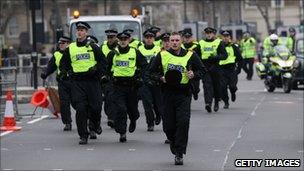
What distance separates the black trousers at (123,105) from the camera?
18.2 meters

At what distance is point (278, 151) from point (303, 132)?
3150 millimetres

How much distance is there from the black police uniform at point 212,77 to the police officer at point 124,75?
18.2ft

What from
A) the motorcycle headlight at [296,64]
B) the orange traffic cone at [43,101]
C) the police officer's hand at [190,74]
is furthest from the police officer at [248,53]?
the police officer's hand at [190,74]

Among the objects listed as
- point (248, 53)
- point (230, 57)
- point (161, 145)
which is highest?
point (230, 57)

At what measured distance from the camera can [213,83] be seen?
25.1 m

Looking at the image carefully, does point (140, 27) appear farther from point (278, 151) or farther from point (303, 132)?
point (278, 151)

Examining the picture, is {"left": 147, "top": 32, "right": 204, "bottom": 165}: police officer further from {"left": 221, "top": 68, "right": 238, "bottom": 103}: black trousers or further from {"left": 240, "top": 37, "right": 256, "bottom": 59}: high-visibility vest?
{"left": 240, "top": 37, "right": 256, "bottom": 59}: high-visibility vest

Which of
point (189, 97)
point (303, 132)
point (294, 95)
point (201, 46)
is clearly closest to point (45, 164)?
point (189, 97)

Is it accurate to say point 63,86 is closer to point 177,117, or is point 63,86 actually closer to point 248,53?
point 177,117

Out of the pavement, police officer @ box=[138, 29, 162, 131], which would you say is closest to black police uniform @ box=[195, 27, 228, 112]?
the pavement

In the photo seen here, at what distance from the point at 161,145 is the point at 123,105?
1.05 m

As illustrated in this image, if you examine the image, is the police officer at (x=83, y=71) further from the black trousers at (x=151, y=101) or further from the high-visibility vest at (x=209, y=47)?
the high-visibility vest at (x=209, y=47)

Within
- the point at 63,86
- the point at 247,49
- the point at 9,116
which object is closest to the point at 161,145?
the point at 63,86

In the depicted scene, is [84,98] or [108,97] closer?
[84,98]
